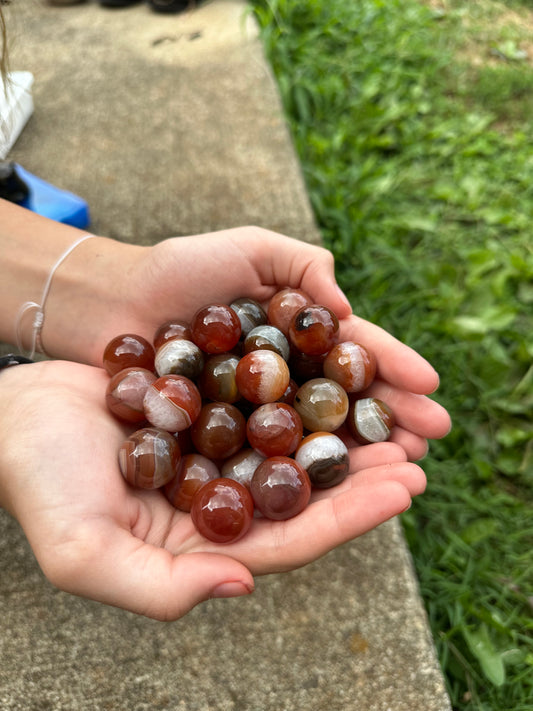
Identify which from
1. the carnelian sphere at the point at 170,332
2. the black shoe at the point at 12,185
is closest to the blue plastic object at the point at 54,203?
the black shoe at the point at 12,185

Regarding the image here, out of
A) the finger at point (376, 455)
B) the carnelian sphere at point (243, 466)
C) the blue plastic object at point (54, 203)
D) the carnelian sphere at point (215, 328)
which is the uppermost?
the carnelian sphere at point (215, 328)

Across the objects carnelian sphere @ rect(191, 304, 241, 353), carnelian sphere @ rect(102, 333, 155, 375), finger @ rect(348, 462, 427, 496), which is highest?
carnelian sphere @ rect(191, 304, 241, 353)

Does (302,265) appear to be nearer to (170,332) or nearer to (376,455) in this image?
(170,332)

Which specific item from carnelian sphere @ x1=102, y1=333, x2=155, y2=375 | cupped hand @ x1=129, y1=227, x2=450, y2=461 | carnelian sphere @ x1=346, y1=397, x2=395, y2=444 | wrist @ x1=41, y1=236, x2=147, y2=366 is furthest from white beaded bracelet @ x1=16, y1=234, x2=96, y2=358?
carnelian sphere @ x1=346, y1=397, x2=395, y2=444

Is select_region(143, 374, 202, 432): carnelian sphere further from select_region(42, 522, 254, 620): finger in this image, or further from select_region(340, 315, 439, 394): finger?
select_region(340, 315, 439, 394): finger

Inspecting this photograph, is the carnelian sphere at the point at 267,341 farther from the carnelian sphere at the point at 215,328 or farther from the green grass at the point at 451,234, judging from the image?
the green grass at the point at 451,234

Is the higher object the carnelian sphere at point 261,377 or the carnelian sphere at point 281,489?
the carnelian sphere at point 261,377

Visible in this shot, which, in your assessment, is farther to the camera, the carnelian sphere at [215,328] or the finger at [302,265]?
the finger at [302,265]

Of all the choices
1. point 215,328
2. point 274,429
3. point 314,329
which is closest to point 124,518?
point 274,429
